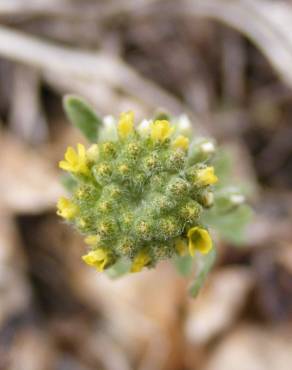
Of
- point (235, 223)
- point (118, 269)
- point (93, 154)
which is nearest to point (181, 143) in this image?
point (93, 154)

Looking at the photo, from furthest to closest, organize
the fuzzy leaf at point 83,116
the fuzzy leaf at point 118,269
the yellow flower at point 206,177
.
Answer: the fuzzy leaf at point 83,116, the fuzzy leaf at point 118,269, the yellow flower at point 206,177

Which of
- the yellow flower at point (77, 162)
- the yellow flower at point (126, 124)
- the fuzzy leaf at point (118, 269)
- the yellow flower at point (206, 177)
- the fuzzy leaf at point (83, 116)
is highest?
the fuzzy leaf at point (83, 116)

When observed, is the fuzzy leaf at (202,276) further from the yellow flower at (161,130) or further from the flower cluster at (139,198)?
the yellow flower at (161,130)

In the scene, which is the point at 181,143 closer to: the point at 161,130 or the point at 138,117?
the point at 161,130

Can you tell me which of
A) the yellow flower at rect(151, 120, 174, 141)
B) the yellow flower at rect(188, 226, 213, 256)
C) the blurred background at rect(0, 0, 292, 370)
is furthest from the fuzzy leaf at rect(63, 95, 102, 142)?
the blurred background at rect(0, 0, 292, 370)

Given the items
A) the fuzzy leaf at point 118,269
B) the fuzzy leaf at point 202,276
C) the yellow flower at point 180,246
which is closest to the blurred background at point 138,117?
the fuzzy leaf at point 118,269

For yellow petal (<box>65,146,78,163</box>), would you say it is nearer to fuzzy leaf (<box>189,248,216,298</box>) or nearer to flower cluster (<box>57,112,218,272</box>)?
flower cluster (<box>57,112,218,272</box>)
